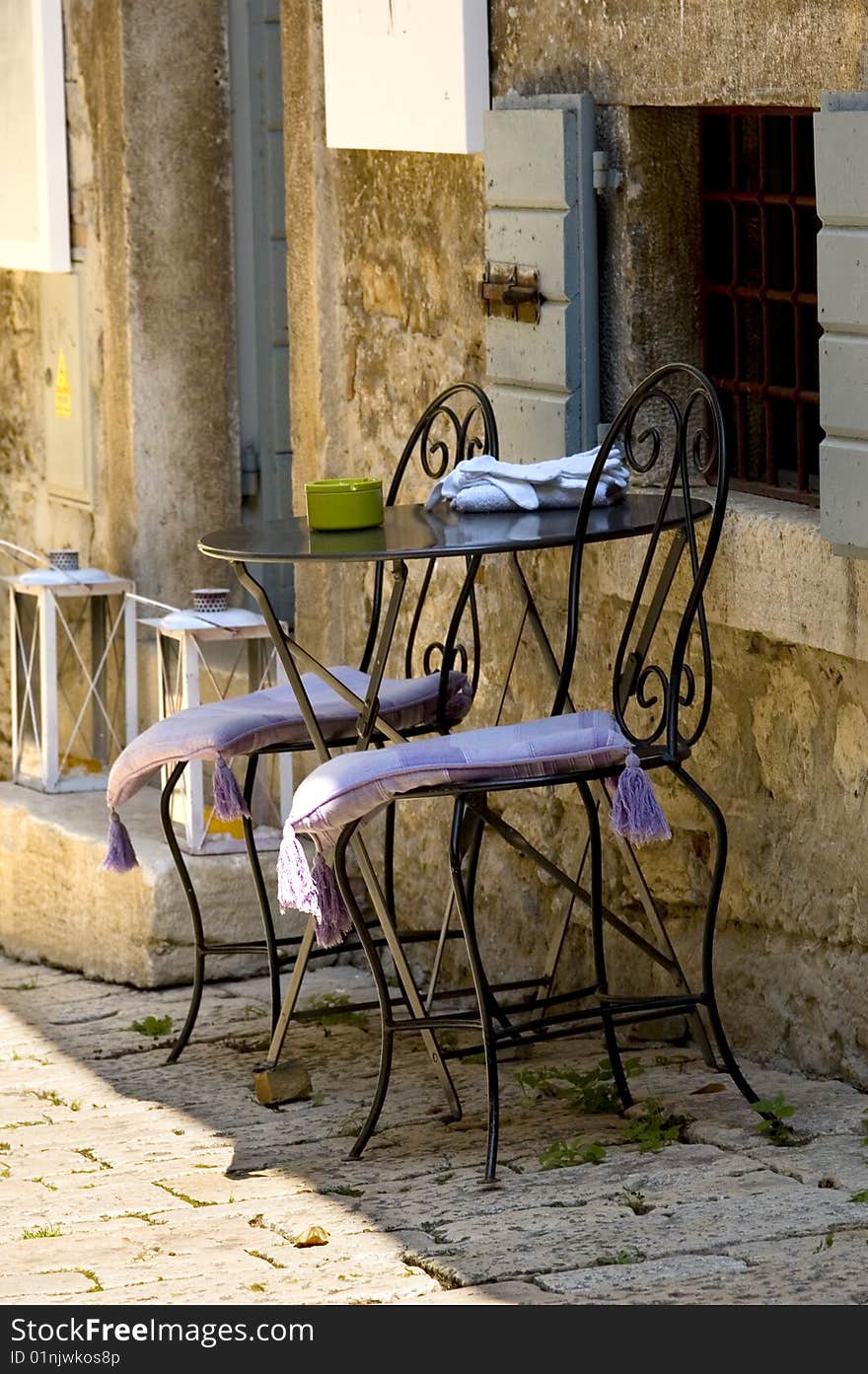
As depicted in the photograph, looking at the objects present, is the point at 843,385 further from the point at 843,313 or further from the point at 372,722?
the point at 372,722

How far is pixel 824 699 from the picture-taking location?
424 centimetres

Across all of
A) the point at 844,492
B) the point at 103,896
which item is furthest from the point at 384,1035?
the point at 103,896

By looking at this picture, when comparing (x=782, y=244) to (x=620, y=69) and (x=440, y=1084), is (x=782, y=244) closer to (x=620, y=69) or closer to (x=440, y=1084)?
(x=620, y=69)

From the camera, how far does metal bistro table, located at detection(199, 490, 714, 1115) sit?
13.1ft

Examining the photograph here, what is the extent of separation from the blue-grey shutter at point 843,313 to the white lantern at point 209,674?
1.95 m

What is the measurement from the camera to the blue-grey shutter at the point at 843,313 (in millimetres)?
3787

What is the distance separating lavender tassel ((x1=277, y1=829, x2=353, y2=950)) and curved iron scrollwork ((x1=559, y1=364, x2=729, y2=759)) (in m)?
0.53

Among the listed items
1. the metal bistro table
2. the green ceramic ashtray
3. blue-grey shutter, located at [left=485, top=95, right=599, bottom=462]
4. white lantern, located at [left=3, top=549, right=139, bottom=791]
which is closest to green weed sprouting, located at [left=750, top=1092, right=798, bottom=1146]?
the metal bistro table

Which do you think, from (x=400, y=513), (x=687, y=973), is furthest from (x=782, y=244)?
(x=687, y=973)

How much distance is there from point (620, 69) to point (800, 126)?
365 millimetres

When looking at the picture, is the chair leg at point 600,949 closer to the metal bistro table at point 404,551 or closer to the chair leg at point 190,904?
the metal bistro table at point 404,551

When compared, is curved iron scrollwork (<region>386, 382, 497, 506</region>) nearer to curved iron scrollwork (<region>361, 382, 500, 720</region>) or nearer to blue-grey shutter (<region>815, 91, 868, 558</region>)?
curved iron scrollwork (<region>361, 382, 500, 720</region>)

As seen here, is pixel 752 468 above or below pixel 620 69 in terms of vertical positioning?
below

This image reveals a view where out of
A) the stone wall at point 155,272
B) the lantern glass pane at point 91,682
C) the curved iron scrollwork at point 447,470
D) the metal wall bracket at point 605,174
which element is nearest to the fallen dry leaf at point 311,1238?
the curved iron scrollwork at point 447,470
